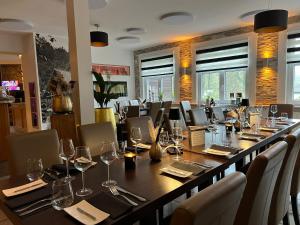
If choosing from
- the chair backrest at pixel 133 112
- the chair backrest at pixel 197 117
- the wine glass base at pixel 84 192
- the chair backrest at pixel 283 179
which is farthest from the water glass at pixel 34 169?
the chair backrest at pixel 133 112

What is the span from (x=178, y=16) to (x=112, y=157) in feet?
12.9

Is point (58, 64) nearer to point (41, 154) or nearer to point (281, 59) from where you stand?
point (41, 154)

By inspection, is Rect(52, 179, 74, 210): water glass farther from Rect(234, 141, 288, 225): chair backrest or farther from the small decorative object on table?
the small decorative object on table

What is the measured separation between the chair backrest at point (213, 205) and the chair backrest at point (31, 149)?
1.47m

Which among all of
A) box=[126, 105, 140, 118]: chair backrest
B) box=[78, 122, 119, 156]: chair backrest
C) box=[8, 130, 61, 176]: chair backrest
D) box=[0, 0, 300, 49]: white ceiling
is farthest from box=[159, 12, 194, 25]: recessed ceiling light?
box=[8, 130, 61, 176]: chair backrest

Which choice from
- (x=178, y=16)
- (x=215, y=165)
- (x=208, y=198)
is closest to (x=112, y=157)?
(x=215, y=165)

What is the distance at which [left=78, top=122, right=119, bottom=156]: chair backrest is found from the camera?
208 cm

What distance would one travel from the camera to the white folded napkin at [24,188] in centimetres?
121

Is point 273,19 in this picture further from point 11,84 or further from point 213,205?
point 11,84

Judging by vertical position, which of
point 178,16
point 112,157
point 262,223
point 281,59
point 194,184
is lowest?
point 262,223

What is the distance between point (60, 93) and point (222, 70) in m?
5.06

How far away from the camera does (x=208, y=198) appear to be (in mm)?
664

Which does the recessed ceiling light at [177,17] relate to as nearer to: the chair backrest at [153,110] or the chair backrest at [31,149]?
the chair backrest at [153,110]

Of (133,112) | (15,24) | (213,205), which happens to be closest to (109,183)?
(213,205)
